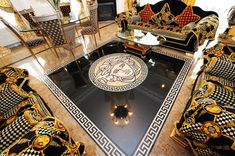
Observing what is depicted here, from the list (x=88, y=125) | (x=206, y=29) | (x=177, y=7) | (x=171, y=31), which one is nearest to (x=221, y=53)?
(x=206, y=29)

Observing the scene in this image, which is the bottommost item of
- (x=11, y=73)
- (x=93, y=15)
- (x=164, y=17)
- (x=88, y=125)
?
(x=88, y=125)

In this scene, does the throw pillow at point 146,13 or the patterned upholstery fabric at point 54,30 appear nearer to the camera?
the patterned upholstery fabric at point 54,30

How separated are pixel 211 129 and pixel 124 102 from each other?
1311 mm

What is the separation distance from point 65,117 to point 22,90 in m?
0.71

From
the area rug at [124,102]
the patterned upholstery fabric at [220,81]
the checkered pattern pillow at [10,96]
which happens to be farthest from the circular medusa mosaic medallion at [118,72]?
the checkered pattern pillow at [10,96]

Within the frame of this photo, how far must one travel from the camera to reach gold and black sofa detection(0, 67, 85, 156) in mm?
877

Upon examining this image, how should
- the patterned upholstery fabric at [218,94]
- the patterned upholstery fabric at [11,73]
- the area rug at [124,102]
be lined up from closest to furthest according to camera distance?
the patterned upholstery fabric at [218,94] < the patterned upholstery fabric at [11,73] < the area rug at [124,102]

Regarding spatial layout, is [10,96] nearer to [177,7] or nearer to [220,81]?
[220,81]

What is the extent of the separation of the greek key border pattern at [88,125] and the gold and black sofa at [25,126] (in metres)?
0.45

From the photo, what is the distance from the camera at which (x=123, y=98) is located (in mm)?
2162

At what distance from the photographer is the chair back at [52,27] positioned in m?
2.38

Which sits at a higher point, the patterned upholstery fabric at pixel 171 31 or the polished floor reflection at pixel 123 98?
the patterned upholstery fabric at pixel 171 31

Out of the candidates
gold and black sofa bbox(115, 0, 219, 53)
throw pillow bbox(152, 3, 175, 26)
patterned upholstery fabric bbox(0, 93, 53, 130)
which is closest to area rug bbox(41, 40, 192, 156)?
gold and black sofa bbox(115, 0, 219, 53)

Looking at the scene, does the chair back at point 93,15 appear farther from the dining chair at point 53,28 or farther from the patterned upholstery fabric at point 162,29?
the patterned upholstery fabric at point 162,29
